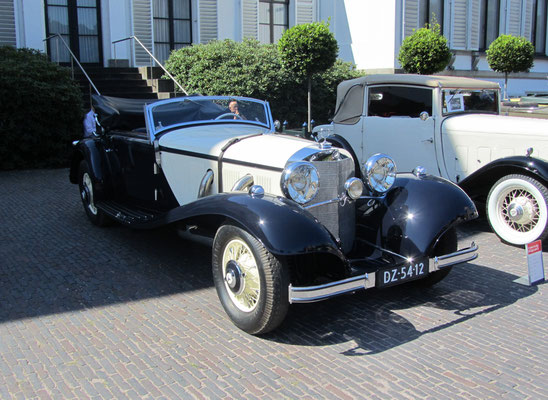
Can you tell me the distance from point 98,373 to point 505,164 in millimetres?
4648

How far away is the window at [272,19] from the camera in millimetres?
17125

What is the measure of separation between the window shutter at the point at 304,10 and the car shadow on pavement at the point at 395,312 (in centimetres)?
1402

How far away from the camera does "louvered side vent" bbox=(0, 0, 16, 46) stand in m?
13.5

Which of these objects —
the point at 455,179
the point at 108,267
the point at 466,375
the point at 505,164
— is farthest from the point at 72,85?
the point at 466,375

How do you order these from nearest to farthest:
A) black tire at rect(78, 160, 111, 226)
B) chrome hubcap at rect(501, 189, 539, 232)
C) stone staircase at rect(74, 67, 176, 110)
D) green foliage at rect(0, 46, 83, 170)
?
chrome hubcap at rect(501, 189, 539, 232), black tire at rect(78, 160, 111, 226), green foliage at rect(0, 46, 83, 170), stone staircase at rect(74, 67, 176, 110)

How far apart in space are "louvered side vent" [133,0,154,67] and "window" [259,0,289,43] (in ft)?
12.0

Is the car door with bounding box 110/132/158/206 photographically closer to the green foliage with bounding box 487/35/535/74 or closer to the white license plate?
the white license plate

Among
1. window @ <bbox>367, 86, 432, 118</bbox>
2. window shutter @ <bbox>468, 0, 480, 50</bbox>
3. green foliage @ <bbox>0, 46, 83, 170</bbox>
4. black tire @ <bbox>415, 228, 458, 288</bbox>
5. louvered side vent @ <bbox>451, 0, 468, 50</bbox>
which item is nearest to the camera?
black tire @ <bbox>415, 228, 458, 288</bbox>

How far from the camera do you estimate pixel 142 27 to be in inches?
602

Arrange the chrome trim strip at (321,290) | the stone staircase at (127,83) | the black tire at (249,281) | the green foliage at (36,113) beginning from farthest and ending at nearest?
the stone staircase at (127,83) → the green foliage at (36,113) → the black tire at (249,281) → the chrome trim strip at (321,290)

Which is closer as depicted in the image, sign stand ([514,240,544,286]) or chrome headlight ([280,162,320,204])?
chrome headlight ([280,162,320,204])

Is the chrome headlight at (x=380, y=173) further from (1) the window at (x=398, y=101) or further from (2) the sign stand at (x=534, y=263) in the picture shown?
(1) the window at (x=398, y=101)

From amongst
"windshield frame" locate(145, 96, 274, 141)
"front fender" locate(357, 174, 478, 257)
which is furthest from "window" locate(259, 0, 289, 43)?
"front fender" locate(357, 174, 478, 257)

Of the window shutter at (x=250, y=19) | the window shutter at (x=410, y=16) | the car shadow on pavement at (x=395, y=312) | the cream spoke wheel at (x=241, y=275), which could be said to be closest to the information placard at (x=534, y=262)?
the car shadow on pavement at (x=395, y=312)
